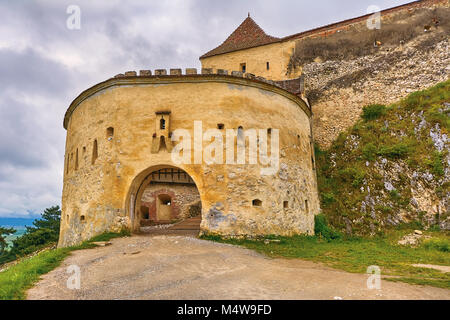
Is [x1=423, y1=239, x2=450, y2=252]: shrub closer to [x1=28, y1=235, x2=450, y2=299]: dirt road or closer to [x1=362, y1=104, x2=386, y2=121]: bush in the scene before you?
[x1=28, y1=235, x2=450, y2=299]: dirt road

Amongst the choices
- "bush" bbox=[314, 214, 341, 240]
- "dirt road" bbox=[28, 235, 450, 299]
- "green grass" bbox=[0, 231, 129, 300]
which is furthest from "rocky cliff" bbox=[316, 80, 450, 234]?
"green grass" bbox=[0, 231, 129, 300]

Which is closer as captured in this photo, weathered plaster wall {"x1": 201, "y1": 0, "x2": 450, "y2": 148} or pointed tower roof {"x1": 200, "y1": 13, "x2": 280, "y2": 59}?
weathered plaster wall {"x1": 201, "y1": 0, "x2": 450, "y2": 148}

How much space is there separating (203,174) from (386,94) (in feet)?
45.9

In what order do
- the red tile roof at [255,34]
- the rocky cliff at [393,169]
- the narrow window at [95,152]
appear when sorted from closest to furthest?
the narrow window at [95,152], the rocky cliff at [393,169], the red tile roof at [255,34]

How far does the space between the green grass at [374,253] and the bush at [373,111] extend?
764 centimetres

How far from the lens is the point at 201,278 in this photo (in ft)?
22.8

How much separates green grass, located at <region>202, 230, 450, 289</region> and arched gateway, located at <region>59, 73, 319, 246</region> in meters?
0.88

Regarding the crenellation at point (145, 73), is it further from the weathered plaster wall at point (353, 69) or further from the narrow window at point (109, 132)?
the weathered plaster wall at point (353, 69)

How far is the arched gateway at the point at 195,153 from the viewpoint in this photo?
12656mm

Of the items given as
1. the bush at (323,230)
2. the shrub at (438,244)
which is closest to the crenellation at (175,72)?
the bush at (323,230)

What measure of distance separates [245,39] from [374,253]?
59.5ft

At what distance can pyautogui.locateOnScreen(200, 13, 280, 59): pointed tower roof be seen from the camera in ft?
77.7
